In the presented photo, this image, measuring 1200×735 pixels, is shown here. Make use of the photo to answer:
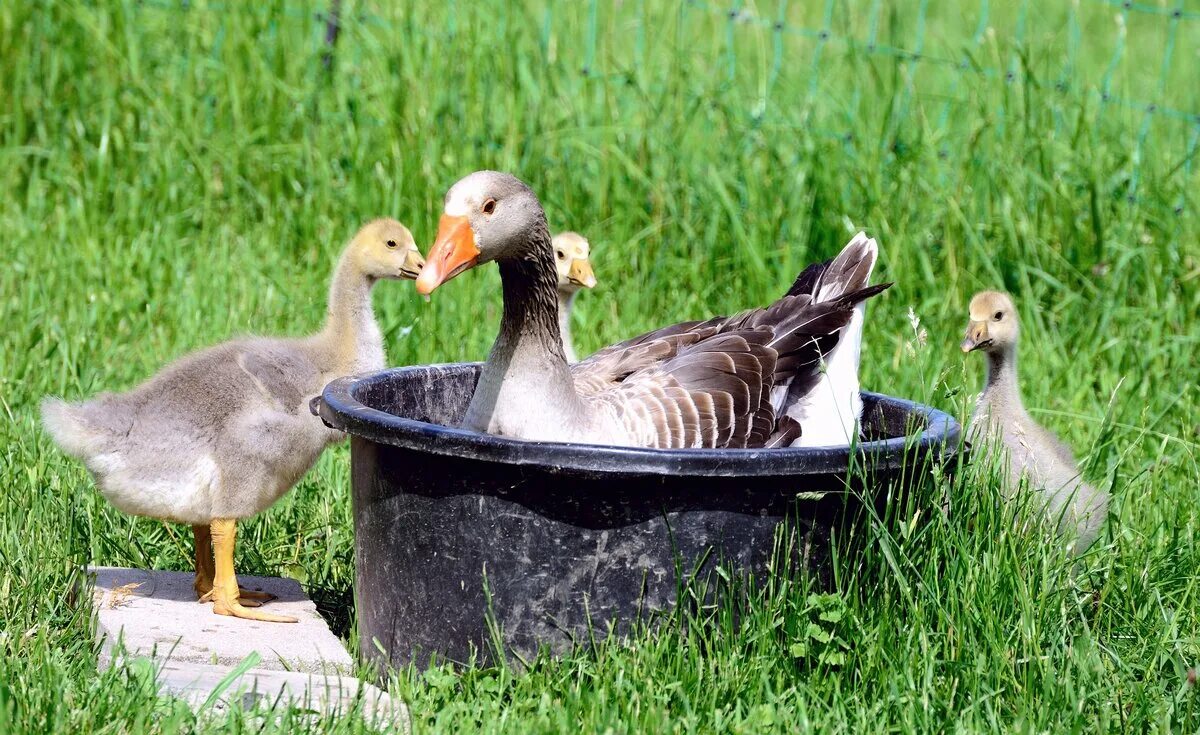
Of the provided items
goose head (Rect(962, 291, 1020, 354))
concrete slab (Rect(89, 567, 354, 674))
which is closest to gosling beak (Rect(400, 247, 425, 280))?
concrete slab (Rect(89, 567, 354, 674))

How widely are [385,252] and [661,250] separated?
2143mm

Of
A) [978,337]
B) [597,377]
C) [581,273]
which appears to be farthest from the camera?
[581,273]

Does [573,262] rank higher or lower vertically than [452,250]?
lower

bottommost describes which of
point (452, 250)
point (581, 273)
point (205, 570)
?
point (205, 570)

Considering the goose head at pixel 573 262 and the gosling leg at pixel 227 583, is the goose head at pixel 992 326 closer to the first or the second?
the goose head at pixel 573 262

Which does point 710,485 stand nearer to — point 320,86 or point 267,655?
point 267,655

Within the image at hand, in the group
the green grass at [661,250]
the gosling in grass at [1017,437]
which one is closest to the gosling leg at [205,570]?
the green grass at [661,250]

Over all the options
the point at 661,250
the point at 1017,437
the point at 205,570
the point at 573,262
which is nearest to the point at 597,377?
the point at 573,262

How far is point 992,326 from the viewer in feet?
16.5

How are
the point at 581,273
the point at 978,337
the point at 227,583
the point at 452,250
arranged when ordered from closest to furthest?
the point at 452,250, the point at 227,583, the point at 978,337, the point at 581,273

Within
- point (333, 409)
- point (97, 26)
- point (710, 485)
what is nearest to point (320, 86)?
point (97, 26)

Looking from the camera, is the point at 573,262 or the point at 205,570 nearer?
the point at 205,570

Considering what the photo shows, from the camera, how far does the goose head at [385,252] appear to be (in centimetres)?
509

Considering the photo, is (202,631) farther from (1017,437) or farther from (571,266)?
(1017,437)
